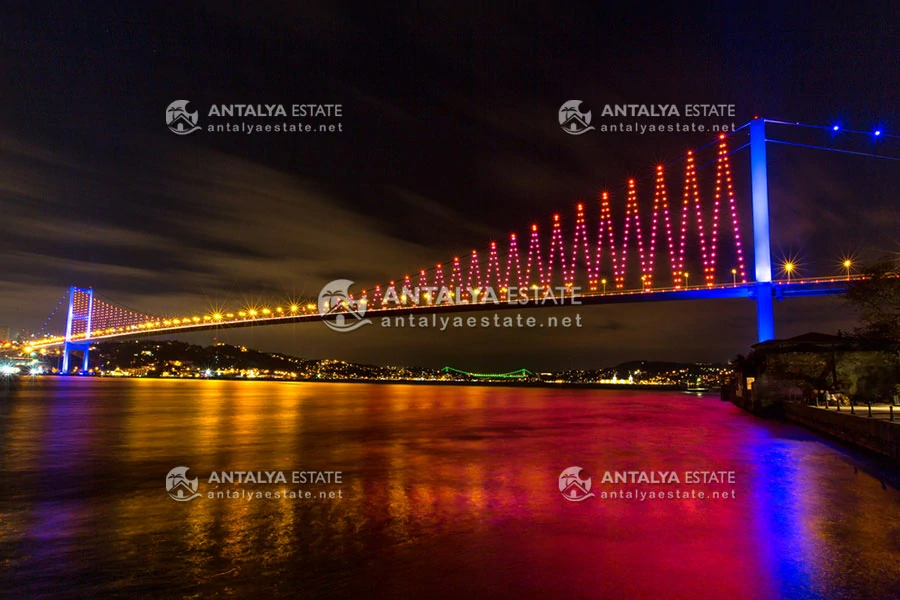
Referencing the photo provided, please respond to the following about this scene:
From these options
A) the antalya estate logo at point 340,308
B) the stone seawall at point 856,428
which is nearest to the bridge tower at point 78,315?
the antalya estate logo at point 340,308

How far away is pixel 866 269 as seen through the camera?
18828mm

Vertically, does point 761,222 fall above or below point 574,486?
above

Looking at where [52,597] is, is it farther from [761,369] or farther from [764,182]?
[764,182]

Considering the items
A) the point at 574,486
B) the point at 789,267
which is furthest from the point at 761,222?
the point at 574,486

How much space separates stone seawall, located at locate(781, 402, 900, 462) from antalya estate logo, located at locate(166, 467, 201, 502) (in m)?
12.7

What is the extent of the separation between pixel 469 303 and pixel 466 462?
41627 mm

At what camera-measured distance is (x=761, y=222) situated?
40531mm

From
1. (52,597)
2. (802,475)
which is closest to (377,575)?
(52,597)

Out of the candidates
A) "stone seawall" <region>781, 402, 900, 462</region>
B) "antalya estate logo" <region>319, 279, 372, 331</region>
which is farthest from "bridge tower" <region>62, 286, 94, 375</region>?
"stone seawall" <region>781, 402, 900, 462</region>

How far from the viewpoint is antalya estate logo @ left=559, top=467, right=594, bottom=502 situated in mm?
8633

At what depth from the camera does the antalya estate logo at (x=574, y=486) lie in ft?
28.3

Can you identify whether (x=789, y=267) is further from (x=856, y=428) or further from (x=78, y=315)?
(x=78, y=315)

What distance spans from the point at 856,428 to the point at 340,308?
53.5m

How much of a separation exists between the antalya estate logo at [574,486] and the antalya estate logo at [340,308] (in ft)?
154
